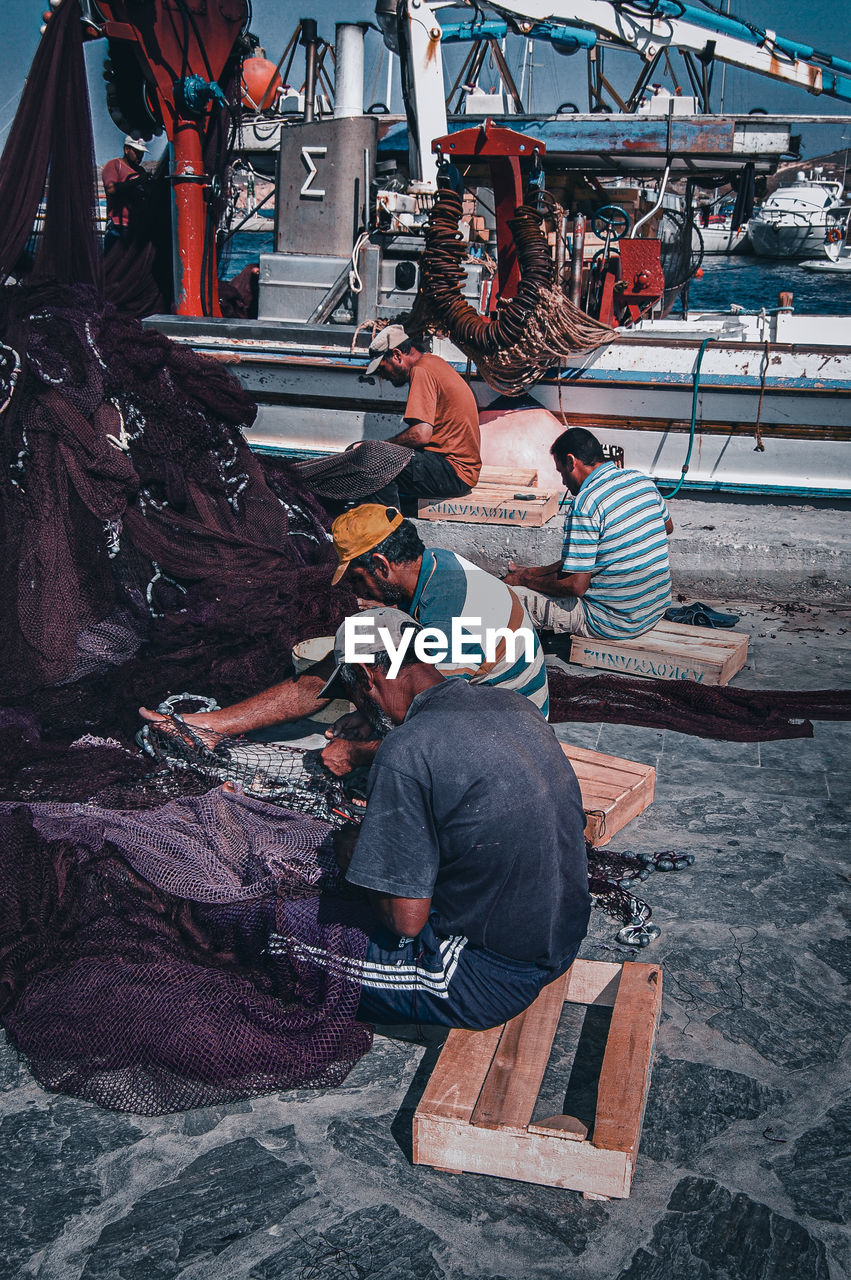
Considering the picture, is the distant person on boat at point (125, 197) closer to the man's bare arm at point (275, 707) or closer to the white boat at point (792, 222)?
the man's bare arm at point (275, 707)

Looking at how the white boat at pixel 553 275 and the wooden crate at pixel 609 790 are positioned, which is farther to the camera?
the white boat at pixel 553 275

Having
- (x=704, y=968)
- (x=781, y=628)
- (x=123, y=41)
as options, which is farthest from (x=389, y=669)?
(x=123, y=41)

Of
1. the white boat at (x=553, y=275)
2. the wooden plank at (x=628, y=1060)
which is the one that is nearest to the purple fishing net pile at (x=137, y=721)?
the wooden plank at (x=628, y=1060)

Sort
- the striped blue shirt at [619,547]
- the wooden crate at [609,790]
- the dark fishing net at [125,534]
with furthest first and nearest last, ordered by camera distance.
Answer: the striped blue shirt at [619,547], the dark fishing net at [125,534], the wooden crate at [609,790]

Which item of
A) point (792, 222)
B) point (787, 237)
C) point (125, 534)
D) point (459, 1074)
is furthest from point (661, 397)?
point (787, 237)

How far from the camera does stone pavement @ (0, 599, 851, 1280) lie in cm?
242

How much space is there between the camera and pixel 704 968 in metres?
3.53

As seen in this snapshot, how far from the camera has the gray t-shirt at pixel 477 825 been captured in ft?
9.08

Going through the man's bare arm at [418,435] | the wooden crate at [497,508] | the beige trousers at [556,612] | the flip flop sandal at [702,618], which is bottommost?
the flip flop sandal at [702,618]

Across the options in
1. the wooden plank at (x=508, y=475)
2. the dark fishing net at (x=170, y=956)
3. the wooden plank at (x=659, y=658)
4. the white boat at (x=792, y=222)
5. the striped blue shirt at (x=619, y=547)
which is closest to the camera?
the dark fishing net at (x=170, y=956)

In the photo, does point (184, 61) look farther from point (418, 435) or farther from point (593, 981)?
point (593, 981)

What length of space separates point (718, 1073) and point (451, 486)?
5621 millimetres

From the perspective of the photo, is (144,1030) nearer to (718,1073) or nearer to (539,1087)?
(539,1087)

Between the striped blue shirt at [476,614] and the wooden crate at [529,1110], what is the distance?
1425 mm
